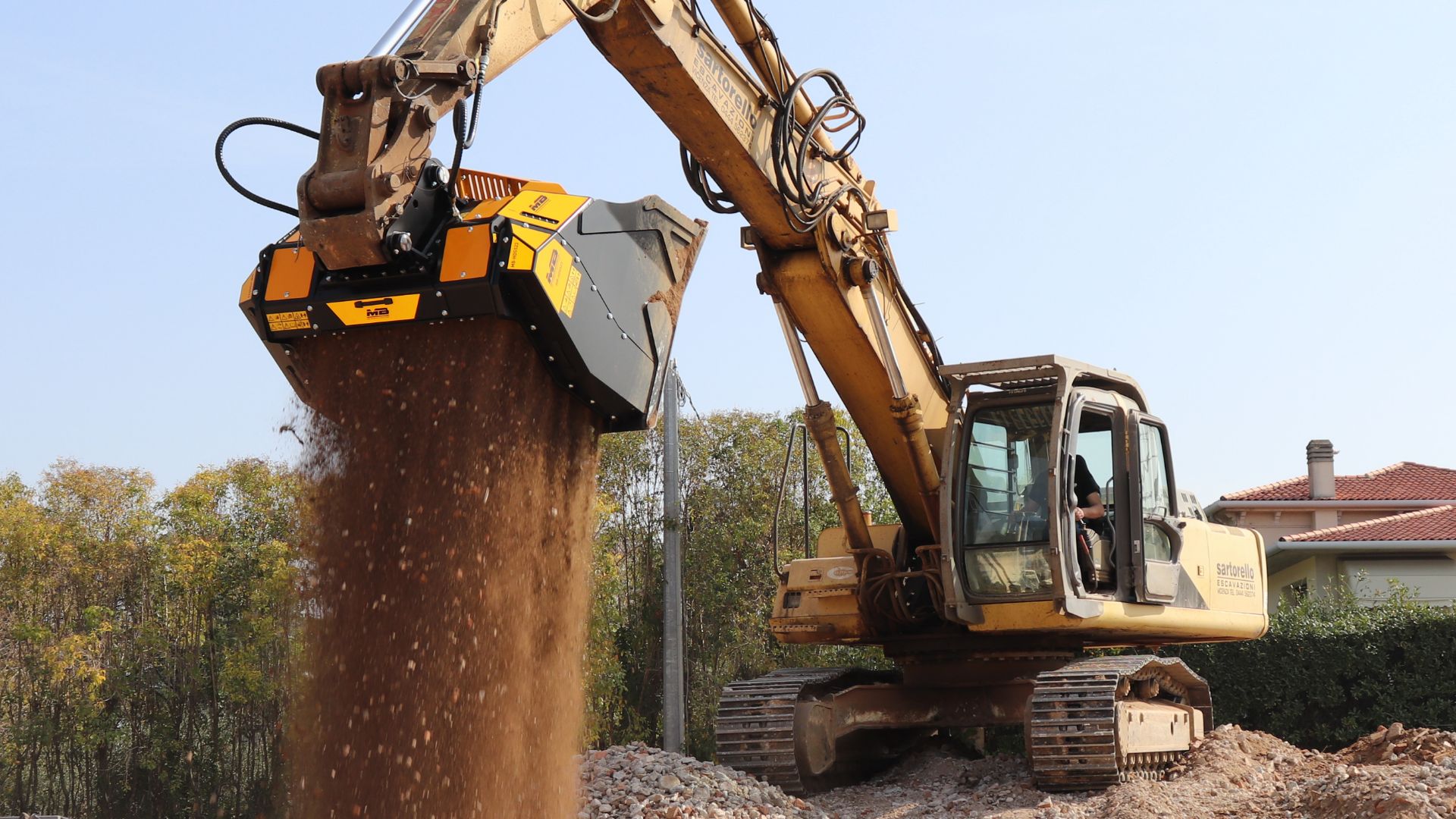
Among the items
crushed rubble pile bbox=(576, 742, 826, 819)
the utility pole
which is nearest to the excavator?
crushed rubble pile bbox=(576, 742, 826, 819)

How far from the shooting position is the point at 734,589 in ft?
60.3

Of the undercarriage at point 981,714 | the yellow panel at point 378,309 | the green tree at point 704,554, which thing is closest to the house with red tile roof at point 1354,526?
the green tree at point 704,554

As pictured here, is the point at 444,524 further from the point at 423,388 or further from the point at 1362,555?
the point at 1362,555

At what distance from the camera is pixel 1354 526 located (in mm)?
20531

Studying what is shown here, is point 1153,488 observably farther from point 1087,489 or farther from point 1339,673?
point 1339,673

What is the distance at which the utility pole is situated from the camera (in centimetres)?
1534

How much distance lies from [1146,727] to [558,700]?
16.4 feet

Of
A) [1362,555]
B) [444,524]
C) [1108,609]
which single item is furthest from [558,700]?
[1362,555]

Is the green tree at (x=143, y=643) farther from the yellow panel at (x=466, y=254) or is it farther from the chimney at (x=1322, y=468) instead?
the chimney at (x=1322, y=468)

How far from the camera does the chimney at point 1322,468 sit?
76.7 ft

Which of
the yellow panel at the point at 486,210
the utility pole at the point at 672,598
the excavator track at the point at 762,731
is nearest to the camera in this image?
the yellow panel at the point at 486,210

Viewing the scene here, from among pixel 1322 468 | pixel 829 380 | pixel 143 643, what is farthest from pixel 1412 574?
pixel 143 643

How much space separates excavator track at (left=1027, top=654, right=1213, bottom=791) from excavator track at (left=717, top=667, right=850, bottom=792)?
5.41ft

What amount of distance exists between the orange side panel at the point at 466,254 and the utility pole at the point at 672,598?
1079cm
